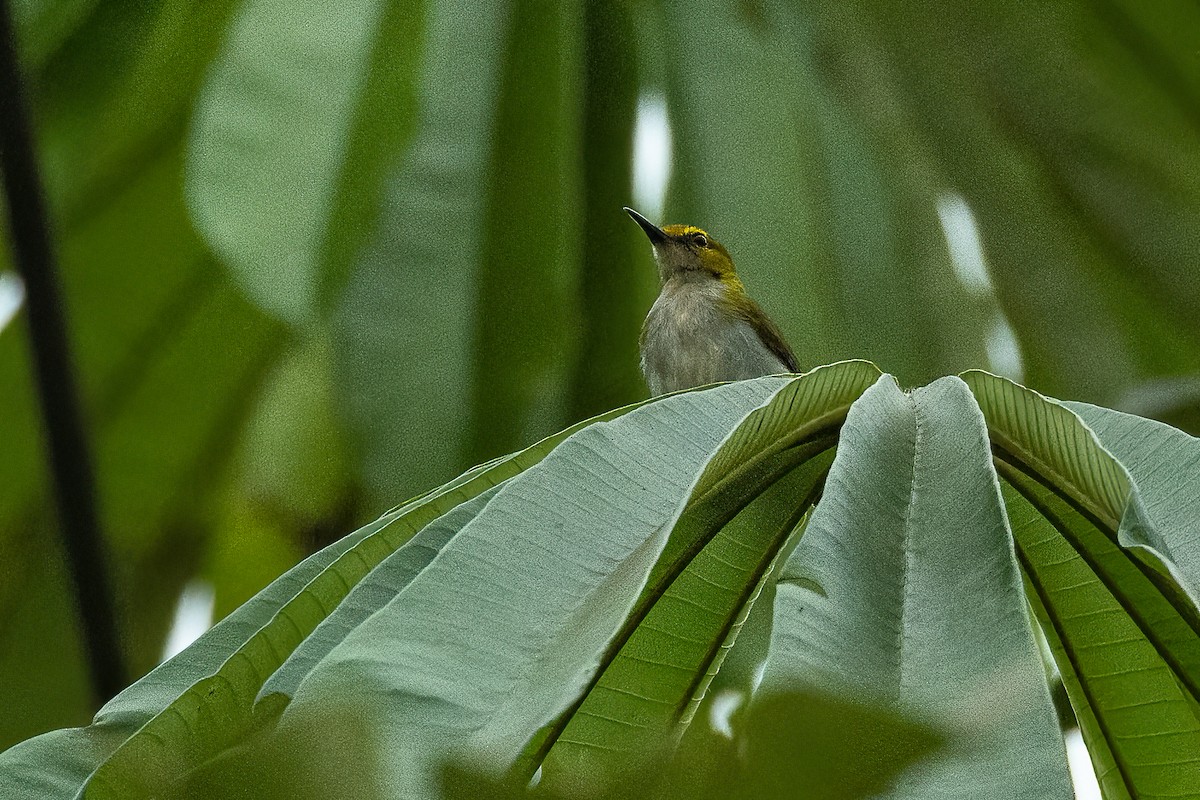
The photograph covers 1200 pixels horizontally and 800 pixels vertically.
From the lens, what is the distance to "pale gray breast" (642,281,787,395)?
2975 millimetres

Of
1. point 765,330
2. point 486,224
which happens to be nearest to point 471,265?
point 486,224

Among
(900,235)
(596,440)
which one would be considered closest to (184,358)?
(900,235)

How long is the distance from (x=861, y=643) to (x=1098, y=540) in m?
0.25

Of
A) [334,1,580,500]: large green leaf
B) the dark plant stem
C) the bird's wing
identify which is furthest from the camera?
the bird's wing

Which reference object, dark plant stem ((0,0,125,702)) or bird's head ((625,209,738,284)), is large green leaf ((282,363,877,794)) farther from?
bird's head ((625,209,738,284))

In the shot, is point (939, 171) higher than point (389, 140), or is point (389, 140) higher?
point (939, 171)

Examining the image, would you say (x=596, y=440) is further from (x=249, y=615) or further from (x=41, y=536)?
(x=41, y=536)

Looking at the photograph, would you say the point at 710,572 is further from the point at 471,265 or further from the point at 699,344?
the point at 699,344

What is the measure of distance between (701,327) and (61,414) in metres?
1.96

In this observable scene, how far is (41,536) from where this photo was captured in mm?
2002

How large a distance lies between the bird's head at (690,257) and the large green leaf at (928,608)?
8.41 feet

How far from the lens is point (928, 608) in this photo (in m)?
0.59

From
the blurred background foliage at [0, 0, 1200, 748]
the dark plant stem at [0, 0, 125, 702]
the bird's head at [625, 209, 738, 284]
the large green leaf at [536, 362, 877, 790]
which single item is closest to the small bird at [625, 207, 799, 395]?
the bird's head at [625, 209, 738, 284]

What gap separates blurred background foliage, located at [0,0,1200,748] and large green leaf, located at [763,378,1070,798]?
106cm
